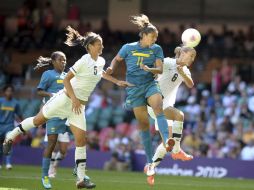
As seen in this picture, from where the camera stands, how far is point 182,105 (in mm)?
26266

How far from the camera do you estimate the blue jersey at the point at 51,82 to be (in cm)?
1684

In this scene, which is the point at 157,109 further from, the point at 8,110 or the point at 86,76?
the point at 8,110

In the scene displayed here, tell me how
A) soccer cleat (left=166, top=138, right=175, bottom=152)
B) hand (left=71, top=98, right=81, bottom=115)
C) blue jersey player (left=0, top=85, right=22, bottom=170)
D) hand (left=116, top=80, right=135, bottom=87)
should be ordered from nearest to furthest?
hand (left=71, top=98, right=81, bottom=115), soccer cleat (left=166, top=138, right=175, bottom=152), hand (left=116, top=80, right=135, bottom=87), blue jersey player (left=0, top=85, right=22, bottom=170)

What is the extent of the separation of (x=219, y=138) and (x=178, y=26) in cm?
871

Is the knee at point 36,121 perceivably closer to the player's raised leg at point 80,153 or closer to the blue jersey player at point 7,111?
the player's raised leg at point 80,153

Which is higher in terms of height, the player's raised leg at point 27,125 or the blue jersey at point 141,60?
the blue jersey at point 141,60

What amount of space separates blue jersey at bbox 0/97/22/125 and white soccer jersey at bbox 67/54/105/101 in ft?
22.2

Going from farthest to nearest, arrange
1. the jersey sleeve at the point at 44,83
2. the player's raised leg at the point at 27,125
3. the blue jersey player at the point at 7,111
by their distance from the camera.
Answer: the blue jersey player at the point at 7,111 < the jersey sleeve at the point at 44,83 < the player's raised leg at the point at 27,125

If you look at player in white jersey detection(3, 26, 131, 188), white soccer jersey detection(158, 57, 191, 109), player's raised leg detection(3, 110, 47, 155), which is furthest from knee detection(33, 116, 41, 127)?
white soccer jersey detection(158, 57, 191, 109)

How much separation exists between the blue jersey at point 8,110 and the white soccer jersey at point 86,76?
6.76m

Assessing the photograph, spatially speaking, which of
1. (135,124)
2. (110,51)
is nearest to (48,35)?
(110,51)

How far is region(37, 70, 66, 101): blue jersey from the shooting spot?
1684cm

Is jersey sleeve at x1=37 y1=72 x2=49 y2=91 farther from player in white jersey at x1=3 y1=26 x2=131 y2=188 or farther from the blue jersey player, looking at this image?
the blue jersey player

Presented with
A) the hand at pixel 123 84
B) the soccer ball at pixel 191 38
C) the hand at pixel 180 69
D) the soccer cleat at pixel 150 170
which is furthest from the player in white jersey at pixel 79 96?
the soccer ball at pixel 191 38
